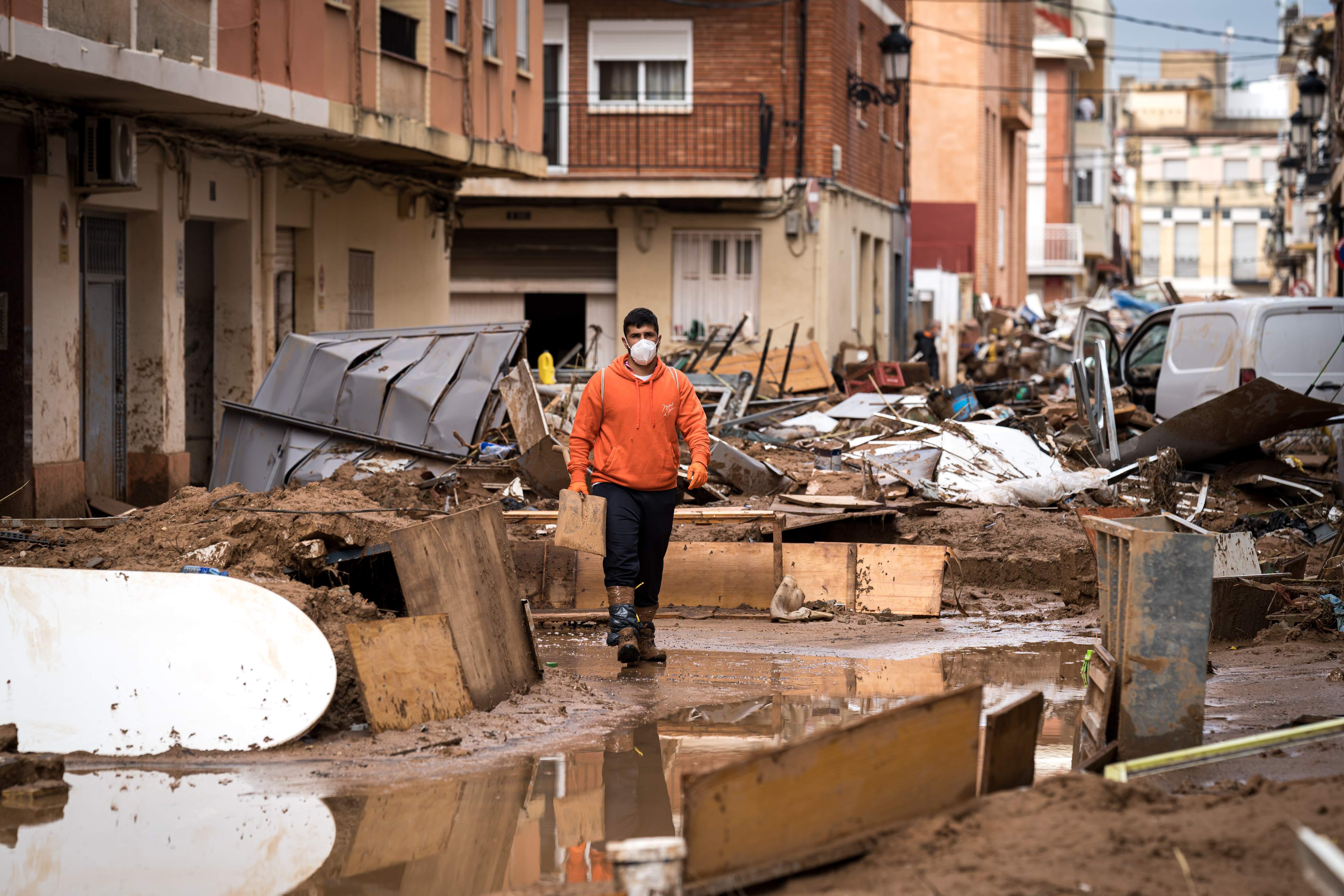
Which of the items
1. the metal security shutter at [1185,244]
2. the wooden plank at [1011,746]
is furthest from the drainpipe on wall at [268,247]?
the metal security shutter at [1185,244]

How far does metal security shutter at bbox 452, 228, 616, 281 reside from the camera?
25578mm

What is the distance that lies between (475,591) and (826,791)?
284 centimetres

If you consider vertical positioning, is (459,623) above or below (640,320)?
below

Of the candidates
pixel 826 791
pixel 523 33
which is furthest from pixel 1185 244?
pixel 826 791

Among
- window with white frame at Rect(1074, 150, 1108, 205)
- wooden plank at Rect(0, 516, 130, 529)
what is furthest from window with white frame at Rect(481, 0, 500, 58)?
window with white frame at Rect(1074, 150, 1108, 205)

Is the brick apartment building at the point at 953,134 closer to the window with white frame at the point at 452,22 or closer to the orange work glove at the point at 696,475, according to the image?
the window with white frame at the point at 452,22

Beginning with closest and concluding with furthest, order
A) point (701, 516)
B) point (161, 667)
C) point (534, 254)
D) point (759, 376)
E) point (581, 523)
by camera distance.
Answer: point (161, 667)
point (581, 523)
point (701, 516)
point (759, 376)
point (534, 254)

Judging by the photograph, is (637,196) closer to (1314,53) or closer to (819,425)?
(819,425)

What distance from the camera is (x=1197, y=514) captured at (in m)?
12.1

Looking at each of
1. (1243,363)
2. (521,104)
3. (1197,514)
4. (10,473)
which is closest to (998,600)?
(1197,514)

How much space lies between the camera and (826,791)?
406 cm

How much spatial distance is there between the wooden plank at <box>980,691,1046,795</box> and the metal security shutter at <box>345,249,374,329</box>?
1390 centimetres

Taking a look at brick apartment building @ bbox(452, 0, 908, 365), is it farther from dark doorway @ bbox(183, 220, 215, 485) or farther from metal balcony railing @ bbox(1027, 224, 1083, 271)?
metal balcony railing @ bbox(1027, 224, 1083, 271)

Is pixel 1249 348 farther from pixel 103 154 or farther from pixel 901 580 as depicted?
pixel 103 154
